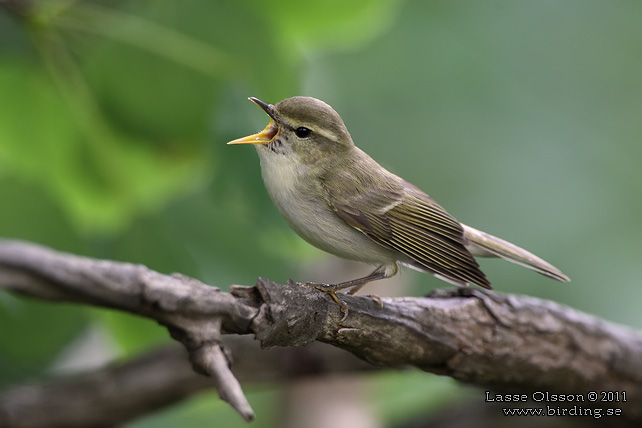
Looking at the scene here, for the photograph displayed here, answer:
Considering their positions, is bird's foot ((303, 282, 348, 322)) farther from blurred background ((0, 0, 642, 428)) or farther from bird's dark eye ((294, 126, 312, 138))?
blurred background ((0, 0, 642, 428))

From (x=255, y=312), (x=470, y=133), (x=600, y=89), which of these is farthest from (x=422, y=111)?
(x=255, y=312)

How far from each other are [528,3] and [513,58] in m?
0.37

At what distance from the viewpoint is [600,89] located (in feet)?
17.0

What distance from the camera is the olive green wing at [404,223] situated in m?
2.38

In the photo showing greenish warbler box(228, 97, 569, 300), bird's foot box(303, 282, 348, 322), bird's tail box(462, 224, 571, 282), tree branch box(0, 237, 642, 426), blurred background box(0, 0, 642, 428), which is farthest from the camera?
blurred background box(0, 0, 642, 428)

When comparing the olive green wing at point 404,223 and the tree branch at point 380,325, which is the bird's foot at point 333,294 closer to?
the tree branch at point 380,325

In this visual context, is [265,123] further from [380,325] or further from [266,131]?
[380,325]

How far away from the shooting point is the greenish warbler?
7.86 ft

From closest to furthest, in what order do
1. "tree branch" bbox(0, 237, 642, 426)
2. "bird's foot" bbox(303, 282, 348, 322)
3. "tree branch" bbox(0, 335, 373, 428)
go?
"tree branch" bbox(0, 237, 642, 426)
"bird's foot" bbox(303, 282, 348, 322)
"tree branch" bbox(0, 335, 373, 428)

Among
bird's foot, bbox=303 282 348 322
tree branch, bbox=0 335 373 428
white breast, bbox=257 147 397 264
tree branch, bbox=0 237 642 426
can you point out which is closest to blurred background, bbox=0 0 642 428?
tree branch, bbox=0 335 373 428

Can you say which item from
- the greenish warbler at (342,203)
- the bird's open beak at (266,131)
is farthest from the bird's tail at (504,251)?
the bird's open beak at (266,131)

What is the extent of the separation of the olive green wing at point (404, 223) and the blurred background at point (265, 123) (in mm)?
430

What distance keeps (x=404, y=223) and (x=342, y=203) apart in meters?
0.23

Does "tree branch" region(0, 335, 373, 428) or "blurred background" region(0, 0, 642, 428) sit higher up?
"blurred background" region(0, 0, 642, 428)
